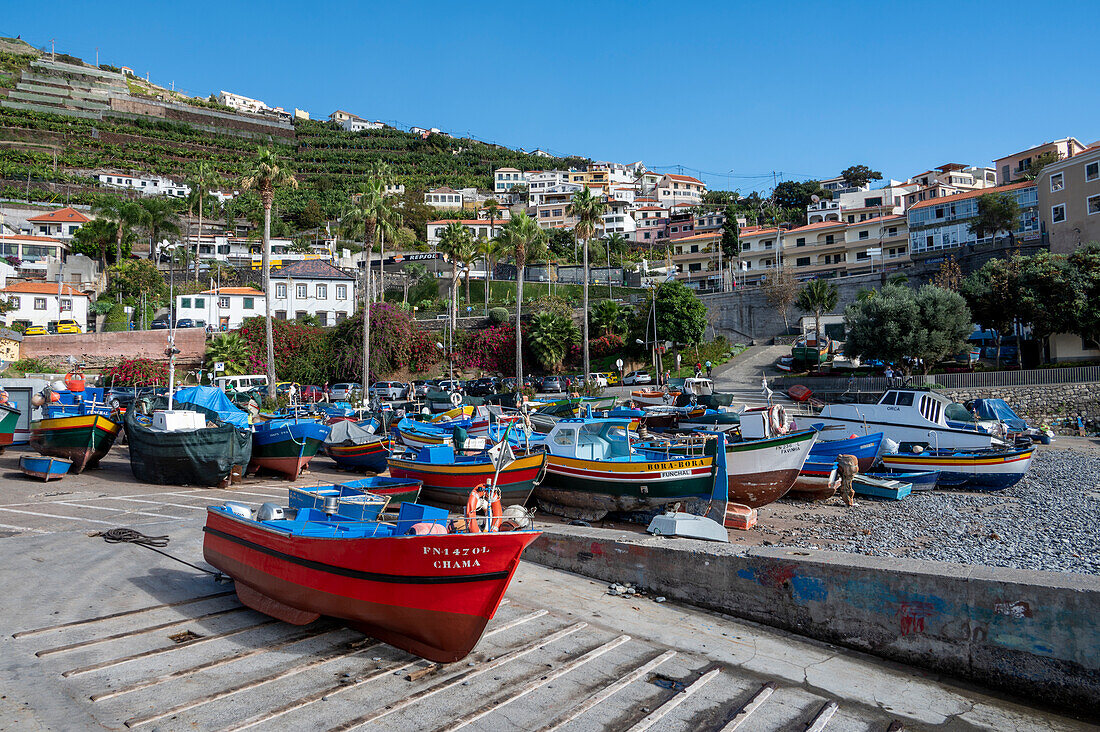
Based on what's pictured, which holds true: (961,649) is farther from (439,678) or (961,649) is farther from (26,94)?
(26,94)

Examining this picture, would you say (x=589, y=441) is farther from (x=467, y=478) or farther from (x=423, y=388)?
(x=423, y=388)

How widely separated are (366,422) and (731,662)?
1974cm

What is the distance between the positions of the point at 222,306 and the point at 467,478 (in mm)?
46322

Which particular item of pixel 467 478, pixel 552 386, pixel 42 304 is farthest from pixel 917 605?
pixel 42 304

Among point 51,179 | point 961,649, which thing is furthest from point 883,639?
point 51,179

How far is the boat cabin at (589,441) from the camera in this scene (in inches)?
717

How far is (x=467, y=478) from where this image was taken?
17641mm

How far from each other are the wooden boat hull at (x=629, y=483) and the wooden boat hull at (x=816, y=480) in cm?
508

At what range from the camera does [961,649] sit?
26.0 feet

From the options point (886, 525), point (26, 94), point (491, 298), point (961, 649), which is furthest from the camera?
point (26, 94)

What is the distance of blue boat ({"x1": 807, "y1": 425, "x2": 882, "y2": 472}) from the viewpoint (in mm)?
22391

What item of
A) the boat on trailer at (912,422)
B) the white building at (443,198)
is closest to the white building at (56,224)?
the white building at (443,198)

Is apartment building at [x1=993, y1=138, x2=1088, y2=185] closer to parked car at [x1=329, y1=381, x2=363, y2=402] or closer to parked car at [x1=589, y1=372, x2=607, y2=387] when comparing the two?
parked car at [x1=589, y1=372, x2=607, y2=387]

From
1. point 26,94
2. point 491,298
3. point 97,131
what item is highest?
point 26,94
